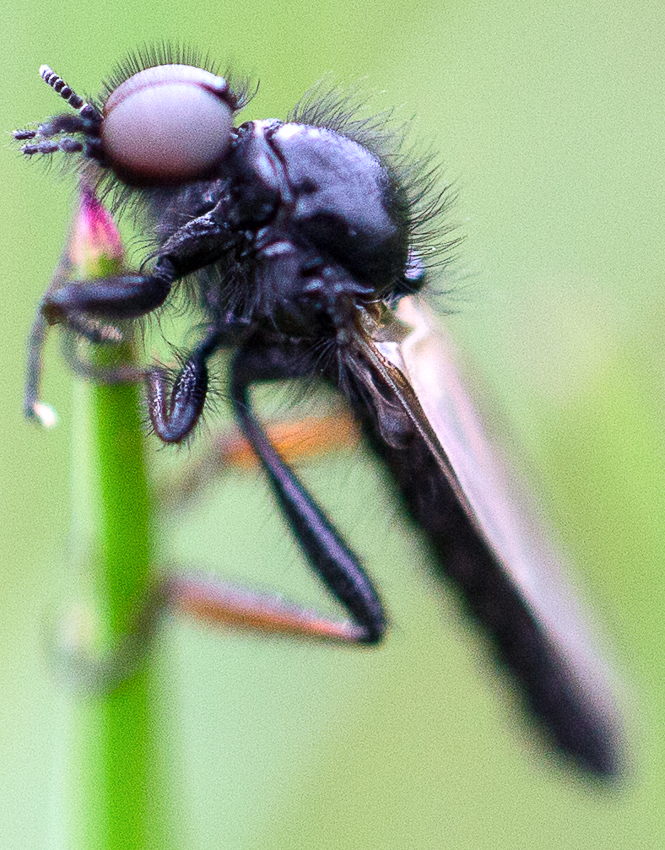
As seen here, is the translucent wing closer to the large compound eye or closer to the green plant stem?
the large compound eye

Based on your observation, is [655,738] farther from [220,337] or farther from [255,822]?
[220,337]

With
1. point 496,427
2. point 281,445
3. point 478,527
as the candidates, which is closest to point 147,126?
point 281,445

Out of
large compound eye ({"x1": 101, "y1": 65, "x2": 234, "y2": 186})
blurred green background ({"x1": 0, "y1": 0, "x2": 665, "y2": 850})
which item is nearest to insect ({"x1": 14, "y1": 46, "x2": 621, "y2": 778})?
large compound eye ({"x1": 101, "y1": 65, "x2": 234, "y2": 186})

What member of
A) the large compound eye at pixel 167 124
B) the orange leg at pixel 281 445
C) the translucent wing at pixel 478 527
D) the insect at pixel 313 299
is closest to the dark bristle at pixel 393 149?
the insect at pixel 313 299

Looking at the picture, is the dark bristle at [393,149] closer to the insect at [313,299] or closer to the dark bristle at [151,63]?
the insect at [313,299]

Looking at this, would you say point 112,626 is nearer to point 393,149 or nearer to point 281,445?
point 281,445

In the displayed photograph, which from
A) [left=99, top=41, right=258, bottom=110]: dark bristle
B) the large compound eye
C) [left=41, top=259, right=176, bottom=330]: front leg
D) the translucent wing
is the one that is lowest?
the translucent wing
